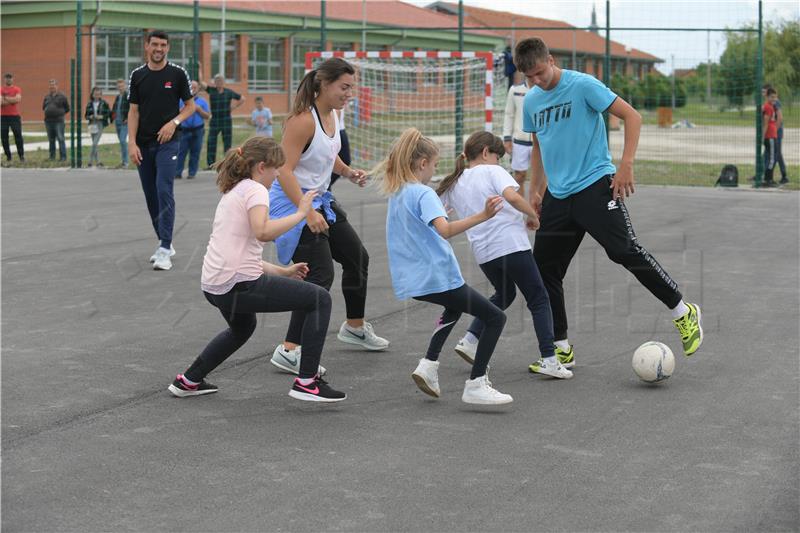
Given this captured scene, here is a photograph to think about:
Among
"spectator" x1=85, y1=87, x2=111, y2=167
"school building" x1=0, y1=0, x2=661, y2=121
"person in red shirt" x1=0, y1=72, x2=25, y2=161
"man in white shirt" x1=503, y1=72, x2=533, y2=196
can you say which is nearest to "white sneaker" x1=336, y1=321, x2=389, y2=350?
"man in white shirt" x1=503, y1=72, x2=533, y2=196

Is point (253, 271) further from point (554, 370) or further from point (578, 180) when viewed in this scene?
point (578, 180)

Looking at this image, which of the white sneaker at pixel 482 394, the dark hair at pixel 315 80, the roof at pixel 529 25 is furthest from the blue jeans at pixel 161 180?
the roof at pixel 529 25

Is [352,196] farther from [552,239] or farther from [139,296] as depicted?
[552,239]

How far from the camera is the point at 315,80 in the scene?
6477mm

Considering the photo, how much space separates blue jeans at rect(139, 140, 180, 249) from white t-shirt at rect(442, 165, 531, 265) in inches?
177

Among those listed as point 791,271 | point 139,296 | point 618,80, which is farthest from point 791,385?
point 618,80

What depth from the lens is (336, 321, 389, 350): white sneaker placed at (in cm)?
725

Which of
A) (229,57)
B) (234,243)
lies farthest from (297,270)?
(229,57)

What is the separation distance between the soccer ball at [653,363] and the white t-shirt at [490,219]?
882 mm

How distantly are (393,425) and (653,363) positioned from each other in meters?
1.64

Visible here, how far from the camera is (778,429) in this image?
5.43 m

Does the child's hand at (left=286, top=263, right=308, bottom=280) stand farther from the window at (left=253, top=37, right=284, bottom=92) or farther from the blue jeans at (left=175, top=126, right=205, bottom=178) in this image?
the window at (left=253, top=37, right=284, bottom=92)

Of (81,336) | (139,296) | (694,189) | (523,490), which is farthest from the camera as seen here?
(694,189)

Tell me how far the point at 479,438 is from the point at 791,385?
2.05 meters
